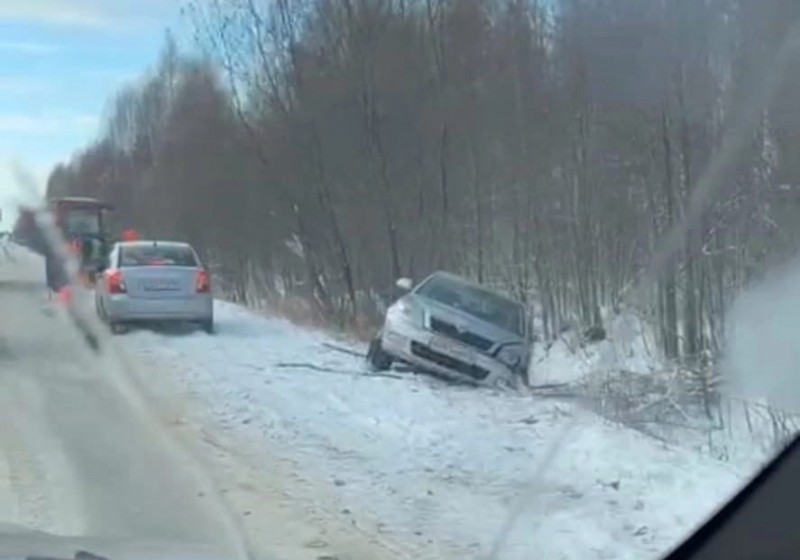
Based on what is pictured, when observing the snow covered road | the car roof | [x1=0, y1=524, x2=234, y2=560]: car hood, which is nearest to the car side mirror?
the car roof

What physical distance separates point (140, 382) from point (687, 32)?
18.1ft

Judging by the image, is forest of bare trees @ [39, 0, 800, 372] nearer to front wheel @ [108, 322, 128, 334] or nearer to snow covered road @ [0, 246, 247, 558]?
snow covered road @ [0, 246, 247, 558]

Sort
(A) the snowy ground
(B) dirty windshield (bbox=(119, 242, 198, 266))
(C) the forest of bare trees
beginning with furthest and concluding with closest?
1. (B) dirty windshield (bbox=(119, 242, 198, 266))
2. (C) the forest of bare trees
3. (A) the snowy ground

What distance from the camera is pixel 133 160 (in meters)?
7.12

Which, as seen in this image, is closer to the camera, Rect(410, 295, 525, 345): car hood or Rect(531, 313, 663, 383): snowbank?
Rect(531, 313, 663, 383): snowbank

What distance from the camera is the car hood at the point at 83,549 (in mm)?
4352

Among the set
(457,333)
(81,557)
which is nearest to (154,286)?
(457,333)

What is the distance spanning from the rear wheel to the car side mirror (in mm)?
752

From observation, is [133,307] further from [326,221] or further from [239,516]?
[239,516]

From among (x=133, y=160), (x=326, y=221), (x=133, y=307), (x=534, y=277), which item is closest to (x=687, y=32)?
(x=534, y=277)

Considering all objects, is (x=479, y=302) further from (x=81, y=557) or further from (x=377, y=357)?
(x=81, y=557)

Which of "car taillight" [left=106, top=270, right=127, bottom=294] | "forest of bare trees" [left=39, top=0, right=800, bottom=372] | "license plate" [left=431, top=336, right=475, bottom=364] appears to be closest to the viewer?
"forest of bare trees" [left=39, top=0, right=800, bottom=372]

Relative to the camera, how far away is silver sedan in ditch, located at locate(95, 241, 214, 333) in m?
9.32

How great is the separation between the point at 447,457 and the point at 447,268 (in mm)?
1068
